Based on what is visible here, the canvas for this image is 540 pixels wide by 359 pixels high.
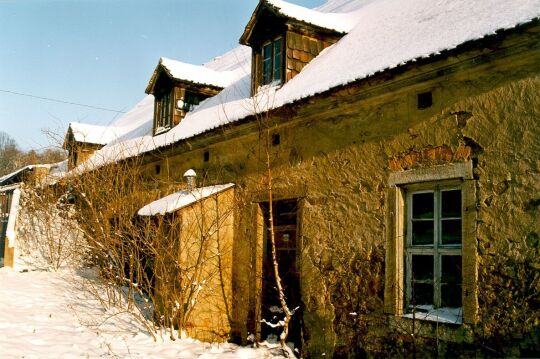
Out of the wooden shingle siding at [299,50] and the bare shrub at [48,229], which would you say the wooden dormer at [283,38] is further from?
the bare shrub at [48,229]

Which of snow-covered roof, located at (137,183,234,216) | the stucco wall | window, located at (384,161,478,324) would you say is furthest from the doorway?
window, located at (384,161,478,324)

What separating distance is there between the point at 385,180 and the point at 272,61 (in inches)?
159

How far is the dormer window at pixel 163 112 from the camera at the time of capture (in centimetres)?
1205

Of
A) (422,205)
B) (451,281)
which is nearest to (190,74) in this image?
(422,205)

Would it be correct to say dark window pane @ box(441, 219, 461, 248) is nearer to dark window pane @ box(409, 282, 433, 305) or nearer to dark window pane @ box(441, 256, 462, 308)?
dark window pane @ box(441, 256, 462, 308)

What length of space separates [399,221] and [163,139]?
23.0 ft

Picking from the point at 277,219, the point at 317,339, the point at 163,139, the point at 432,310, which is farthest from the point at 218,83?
the point at 432,310

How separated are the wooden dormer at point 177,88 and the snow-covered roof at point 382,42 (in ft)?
4.54

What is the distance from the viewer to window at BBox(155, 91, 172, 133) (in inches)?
475

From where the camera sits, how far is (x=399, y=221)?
18.5ft

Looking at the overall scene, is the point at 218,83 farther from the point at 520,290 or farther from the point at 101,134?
the point at 520,290

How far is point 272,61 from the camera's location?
8.80 metres

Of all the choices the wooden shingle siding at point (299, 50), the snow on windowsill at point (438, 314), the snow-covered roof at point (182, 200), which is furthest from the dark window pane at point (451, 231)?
the wooden shingle siding at point (299, 50)

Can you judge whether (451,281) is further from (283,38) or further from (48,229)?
(48,229)
